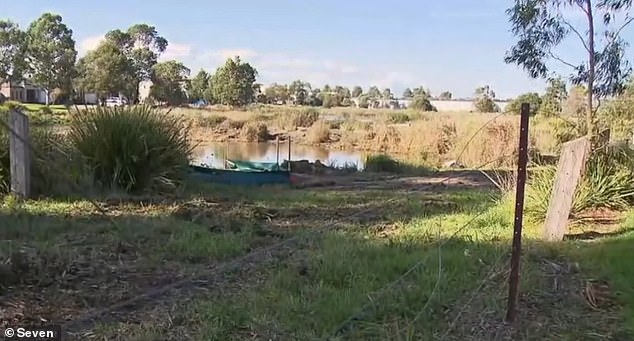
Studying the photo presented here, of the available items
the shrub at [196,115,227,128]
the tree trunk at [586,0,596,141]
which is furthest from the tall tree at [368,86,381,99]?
the tree trunk at [586,0,596,141]

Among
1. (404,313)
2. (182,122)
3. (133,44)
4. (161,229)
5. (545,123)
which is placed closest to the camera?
(404,313)

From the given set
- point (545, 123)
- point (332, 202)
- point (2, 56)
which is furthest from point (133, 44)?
point (332, 202)

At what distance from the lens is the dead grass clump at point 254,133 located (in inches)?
1091

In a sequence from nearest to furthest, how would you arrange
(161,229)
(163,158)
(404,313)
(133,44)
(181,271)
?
1. (404,313)
2. (181,271)
3. (161,229)
4. (163,158)
5. (133,44)

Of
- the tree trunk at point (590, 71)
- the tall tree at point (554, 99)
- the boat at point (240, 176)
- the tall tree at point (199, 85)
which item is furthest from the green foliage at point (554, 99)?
the tall tree at point (199, 85)

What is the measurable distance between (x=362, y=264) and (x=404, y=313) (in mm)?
1002

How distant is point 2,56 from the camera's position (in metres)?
45.5

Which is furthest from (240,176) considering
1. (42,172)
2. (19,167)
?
(19,167)

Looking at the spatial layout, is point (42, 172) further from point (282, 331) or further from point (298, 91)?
point (298, 91)

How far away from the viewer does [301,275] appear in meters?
4.41

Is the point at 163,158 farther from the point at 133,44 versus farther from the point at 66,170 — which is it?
the point at 133,44

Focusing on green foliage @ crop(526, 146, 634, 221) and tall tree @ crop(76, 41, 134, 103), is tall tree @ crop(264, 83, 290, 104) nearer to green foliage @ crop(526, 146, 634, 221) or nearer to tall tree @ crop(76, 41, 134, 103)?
tall tree @ crop(76, 41, 134, 103)

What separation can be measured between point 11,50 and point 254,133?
2655 cm

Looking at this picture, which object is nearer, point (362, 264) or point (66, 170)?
point (362, 264)
